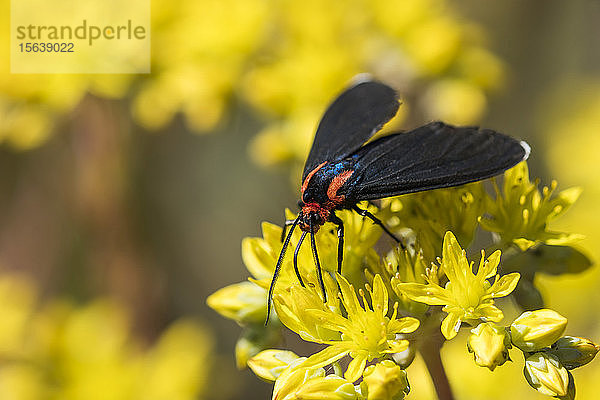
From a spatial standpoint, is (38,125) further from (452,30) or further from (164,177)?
(452,30)

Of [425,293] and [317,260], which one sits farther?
[317,260]

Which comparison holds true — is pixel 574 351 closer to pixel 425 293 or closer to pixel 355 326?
pixel 425 293

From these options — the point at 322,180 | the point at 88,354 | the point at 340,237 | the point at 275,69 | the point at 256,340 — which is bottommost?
the point at 88,354

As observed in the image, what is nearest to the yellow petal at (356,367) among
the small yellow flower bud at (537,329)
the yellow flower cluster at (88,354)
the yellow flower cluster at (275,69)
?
the small yellow flower bud at (537,329)

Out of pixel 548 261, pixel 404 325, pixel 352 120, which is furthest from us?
pixel 352 120

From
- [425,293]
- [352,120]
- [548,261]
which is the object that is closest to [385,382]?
[425,293]

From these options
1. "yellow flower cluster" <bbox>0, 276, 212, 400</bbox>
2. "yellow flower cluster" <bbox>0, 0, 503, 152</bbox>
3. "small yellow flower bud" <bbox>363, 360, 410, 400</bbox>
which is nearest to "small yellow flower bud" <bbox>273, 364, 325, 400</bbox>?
"small yellow flower bud" <bbox>363, 360, 410, 400</bbox>

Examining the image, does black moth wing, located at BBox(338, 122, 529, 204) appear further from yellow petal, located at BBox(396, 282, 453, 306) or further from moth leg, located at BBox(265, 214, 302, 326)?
yellow petal, located at BBox(396, 282, 453, 306)
